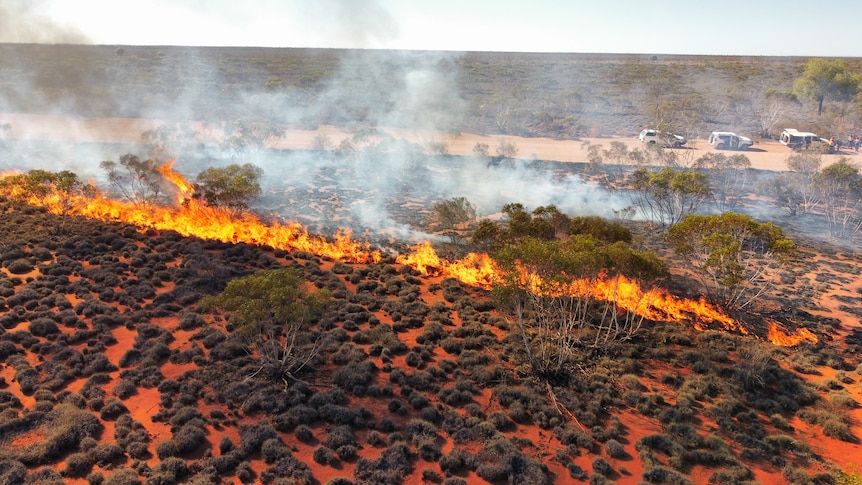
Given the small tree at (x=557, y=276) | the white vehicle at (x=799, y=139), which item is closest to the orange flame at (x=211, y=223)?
the small tree at (x=557, y=276)

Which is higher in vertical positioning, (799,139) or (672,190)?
(799,139)

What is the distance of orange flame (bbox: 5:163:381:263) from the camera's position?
4097cm

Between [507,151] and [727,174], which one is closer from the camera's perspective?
[727,174]

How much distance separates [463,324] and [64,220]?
1372 inches

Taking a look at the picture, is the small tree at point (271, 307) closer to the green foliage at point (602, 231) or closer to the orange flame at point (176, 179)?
the green foliage at point (602, 231)

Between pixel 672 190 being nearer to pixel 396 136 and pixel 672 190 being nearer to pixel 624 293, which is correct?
pixel 624 293

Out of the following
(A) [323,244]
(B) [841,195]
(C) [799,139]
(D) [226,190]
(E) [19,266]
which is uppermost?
(C) [799,139]

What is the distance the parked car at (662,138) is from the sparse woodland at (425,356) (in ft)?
90.5

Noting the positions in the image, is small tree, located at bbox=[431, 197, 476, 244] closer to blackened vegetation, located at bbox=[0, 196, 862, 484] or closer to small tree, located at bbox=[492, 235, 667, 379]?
blackened vegetation, located at bbox=[0, 196, 862, 484]

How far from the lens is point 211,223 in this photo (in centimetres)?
4419

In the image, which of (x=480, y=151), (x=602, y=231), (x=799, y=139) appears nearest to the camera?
(x=602, y=231)

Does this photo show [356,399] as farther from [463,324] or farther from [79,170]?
[79,170]

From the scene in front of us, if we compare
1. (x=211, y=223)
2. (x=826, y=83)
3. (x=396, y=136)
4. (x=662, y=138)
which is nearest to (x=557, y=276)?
(x=211, y=223)

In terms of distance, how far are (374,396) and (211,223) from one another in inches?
1130
